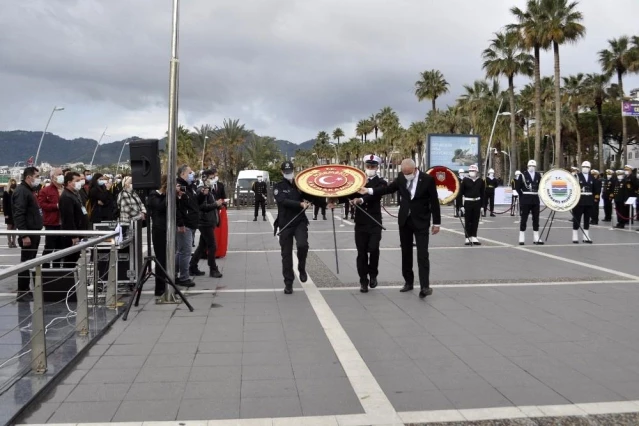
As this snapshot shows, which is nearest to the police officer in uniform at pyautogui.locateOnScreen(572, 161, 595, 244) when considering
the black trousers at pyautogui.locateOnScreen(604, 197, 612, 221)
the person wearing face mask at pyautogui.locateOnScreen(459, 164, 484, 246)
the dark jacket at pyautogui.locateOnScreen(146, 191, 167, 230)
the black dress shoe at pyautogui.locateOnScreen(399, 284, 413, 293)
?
the person wearing face mask at pyautogui.locateOnScreen(459, 164, 484, 246)

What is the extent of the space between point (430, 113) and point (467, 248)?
61500mm

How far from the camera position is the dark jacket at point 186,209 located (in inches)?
381

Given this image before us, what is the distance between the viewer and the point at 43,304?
18.8 ft

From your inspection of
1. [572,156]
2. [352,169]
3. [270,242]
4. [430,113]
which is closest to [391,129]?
[430,113]

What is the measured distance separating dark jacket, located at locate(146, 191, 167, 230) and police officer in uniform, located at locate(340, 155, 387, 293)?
2.72 meters

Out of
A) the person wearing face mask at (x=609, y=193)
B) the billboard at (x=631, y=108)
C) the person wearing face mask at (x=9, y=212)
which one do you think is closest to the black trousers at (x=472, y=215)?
the person wearing face mask at (x=609, y=193)

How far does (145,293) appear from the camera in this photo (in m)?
9.46

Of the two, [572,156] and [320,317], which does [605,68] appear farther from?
[320,317]

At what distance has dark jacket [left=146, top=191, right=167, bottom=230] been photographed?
921 centimetres

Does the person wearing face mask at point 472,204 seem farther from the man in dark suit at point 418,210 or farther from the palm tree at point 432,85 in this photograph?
the palm tree at point 432,85

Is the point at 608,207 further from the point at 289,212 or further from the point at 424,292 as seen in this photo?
the point at 289,212

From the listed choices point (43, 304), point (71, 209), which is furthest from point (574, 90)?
point (43, 304)

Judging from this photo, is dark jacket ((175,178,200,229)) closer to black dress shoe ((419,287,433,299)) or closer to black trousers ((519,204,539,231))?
black dress shoe ((419,287,433,299))

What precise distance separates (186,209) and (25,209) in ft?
7.73
